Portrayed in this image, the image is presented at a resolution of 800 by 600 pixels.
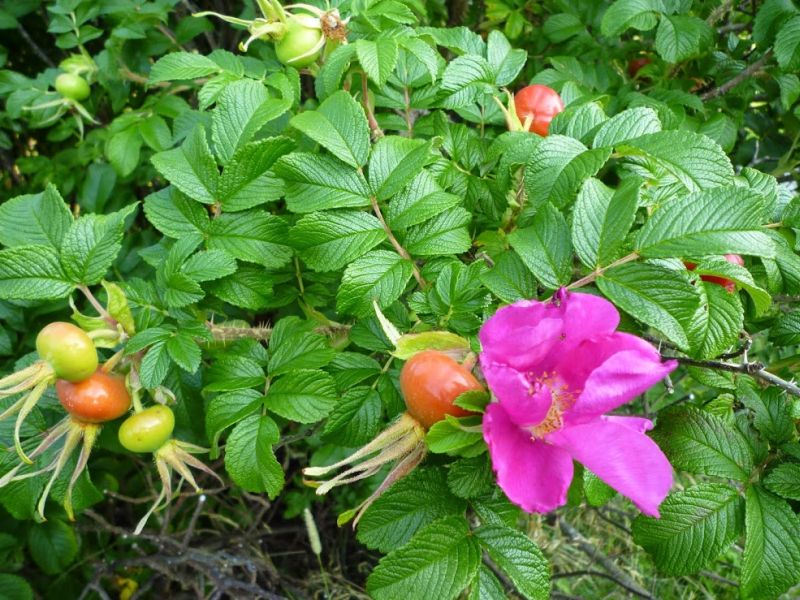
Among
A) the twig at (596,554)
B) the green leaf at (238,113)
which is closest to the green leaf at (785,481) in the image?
the green leaf at (238,113)

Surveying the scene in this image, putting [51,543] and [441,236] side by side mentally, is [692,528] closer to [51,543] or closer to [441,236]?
[441,236]

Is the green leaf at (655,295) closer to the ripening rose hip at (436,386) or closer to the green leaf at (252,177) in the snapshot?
the ripening rose hip at (436,386)

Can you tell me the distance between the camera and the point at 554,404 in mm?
924

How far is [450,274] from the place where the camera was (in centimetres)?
114

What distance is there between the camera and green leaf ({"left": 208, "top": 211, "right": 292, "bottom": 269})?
50.1 inches

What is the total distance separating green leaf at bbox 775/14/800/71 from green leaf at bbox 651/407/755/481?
1.01 m

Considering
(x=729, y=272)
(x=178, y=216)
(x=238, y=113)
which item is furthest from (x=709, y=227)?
(x=178, y=216)

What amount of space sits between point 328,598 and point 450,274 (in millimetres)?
1612

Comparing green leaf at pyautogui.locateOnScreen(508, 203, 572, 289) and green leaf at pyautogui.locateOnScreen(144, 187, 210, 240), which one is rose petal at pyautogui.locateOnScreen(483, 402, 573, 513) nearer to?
green leaf at pyautogui.locateOnScreen(508, 203, 572, 289)

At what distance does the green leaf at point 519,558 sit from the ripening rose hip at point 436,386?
26 cm

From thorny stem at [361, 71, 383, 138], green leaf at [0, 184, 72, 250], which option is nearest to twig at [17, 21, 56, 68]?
green leaf at [0, 184, 72, 250]

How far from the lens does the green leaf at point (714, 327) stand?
3.49 ft

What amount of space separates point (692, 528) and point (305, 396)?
2.34 ft

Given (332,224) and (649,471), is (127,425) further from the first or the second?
(649,471)
